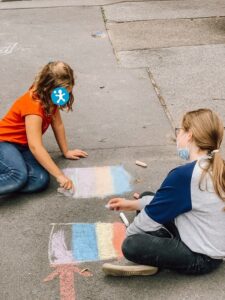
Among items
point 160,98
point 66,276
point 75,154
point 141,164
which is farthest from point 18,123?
point 160,98

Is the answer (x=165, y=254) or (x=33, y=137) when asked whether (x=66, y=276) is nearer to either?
(x=165, y=254)

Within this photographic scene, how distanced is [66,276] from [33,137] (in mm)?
1135

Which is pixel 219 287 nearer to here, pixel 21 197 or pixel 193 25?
pixel 21 197

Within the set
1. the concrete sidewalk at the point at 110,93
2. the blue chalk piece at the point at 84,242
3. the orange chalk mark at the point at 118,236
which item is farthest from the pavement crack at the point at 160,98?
the blue chalk piece at the point at 84,242

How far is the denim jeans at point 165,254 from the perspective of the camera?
115 inches

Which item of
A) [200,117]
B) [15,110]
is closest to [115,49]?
[15,110]

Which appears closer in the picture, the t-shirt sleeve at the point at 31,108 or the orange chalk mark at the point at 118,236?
the orange chalk mark at the point at 118,236

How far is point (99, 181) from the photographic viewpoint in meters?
4.02

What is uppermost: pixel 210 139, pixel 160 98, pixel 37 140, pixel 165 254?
pixel 210 139

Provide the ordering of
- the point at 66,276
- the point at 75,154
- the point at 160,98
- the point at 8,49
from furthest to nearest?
the point at 8,49 → the point at 160,98 → the point at 75,154 → the point at 66,276

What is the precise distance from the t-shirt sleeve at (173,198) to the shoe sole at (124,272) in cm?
29

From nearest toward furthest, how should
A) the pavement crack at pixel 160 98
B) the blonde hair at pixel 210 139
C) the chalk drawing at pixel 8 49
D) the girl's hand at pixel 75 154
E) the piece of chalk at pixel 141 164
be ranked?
the blonde hair at pixel 210 139 < the piece of chalk at pixel 141 164 < the girl's hand at pixel 75 154 < the pavement crack at pixel 160 98 < the chalk drawing at pixel 8 49

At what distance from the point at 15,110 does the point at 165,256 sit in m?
1.68

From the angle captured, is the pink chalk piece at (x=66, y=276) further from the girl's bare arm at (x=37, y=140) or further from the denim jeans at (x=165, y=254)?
the girl's bare arm at (x=37, y=140)
